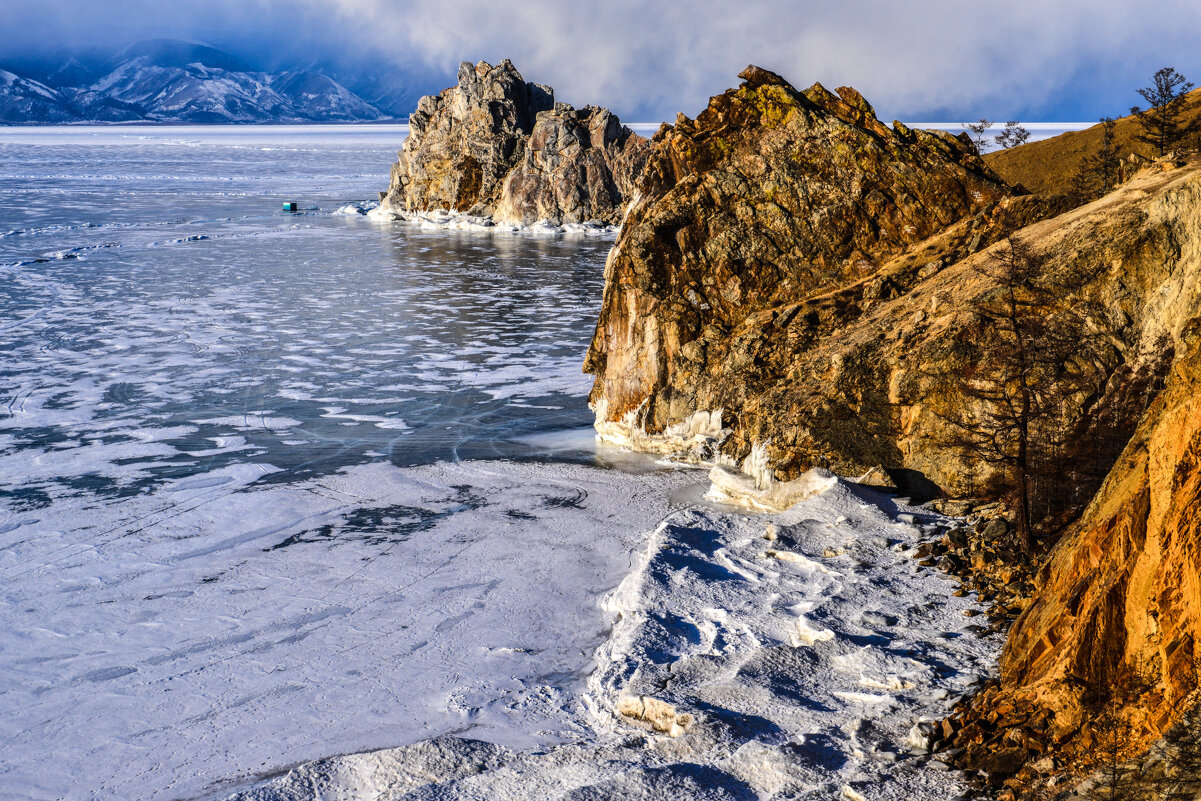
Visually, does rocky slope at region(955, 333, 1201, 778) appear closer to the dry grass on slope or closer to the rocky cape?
the rocky cape

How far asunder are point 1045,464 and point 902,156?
225 inches

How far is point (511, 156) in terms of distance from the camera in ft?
171

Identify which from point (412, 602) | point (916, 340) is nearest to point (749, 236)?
point (916, 340)

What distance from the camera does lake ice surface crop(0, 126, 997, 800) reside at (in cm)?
568

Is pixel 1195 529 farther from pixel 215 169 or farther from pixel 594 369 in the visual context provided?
pixel 215 169

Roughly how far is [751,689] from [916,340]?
4.76 meters

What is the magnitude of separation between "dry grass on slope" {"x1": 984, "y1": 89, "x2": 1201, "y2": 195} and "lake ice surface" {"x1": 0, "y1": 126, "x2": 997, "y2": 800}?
2399cm

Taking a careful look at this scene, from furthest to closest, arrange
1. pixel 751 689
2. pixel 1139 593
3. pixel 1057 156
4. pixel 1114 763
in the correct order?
pixel 1057 156, pixel 751 689, pixel 1139 593, pixel 1114 763

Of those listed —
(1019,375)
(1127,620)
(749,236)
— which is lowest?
(1127,620)

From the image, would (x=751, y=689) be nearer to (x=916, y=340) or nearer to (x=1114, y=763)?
(x=1114, y=763)

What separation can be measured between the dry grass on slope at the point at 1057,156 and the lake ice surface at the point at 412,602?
24.0m

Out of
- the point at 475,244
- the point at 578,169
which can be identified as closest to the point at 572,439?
the point at 475,244

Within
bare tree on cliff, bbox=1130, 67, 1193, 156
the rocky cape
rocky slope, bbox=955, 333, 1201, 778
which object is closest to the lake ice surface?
rocky slope, bbox=955, 333, 1201, 778

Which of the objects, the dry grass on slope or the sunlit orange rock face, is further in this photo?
the dry grass on slope
